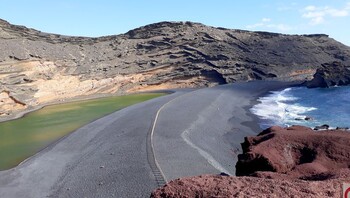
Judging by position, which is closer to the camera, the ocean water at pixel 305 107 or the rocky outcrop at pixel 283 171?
the rocky outcrop at pixel 283 171

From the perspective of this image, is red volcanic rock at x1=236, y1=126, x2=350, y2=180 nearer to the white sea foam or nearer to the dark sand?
the dark sand

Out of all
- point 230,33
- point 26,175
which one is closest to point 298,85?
point 230,33

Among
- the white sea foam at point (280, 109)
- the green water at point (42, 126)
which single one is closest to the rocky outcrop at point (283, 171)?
the green water at point (42, 126)

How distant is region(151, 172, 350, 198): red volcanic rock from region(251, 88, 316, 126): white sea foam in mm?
27452

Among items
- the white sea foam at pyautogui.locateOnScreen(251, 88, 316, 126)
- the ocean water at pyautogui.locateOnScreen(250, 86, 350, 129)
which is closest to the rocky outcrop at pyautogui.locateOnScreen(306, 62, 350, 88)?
the ocean water at pyautogui.locateOnScreen(250, 86, 350, 129)

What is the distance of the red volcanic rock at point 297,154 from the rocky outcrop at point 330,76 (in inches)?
2248

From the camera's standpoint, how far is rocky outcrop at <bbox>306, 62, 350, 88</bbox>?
214ft

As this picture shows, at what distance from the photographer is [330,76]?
217 feet

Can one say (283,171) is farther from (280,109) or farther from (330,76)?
(330,76)

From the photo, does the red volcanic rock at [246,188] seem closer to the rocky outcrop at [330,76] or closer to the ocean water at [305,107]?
the ocean water at [305,107]

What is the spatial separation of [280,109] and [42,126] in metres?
25.8

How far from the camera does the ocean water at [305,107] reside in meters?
35.8

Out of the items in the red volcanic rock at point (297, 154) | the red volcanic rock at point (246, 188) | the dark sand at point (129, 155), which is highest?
the red volcanic rock at point (246, 188)

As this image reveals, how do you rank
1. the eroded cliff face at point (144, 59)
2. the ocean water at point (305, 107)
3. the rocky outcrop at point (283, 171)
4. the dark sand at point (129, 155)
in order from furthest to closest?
the eroded cliff face at point (144, 59), the ocean water at point (305, 107), the dark sand at point (129, 155), the rocky outcrop at point (283, 171)
